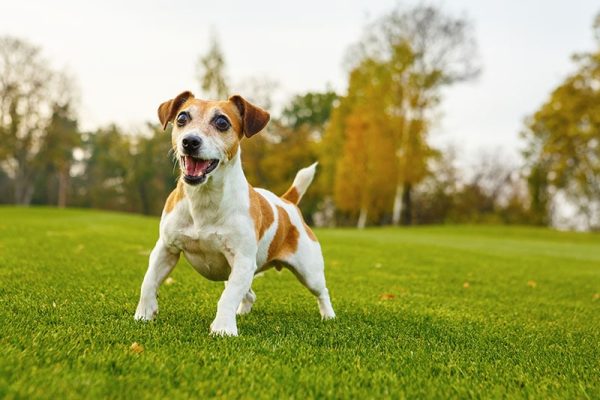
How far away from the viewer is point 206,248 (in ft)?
12.9

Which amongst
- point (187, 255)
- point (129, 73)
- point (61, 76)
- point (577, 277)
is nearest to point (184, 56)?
point (129, 73)

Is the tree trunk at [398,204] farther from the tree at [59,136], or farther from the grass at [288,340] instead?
the grass at [288,340]

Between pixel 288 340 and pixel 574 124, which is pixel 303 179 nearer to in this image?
pixel 288 340

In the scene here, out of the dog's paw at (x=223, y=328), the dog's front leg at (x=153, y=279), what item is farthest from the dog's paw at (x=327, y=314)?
the dog's front leg at (x=153, y=279)

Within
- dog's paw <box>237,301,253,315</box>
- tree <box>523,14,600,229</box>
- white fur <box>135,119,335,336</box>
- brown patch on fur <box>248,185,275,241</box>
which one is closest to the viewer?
white fur <box>135,119,335,336</box>

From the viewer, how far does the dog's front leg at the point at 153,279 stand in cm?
397

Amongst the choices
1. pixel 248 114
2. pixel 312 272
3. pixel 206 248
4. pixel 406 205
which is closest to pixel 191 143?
pixel 248 114

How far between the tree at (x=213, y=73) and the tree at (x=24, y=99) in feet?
36.7

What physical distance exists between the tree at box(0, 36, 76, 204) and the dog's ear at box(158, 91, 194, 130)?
41.2m

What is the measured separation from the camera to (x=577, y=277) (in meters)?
10.0

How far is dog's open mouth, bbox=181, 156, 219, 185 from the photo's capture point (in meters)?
3.64

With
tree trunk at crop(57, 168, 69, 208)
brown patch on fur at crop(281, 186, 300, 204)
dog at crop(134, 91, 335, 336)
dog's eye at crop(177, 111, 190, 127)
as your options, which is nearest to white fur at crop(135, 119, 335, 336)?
dog at crop(134, 91, 335, 336)

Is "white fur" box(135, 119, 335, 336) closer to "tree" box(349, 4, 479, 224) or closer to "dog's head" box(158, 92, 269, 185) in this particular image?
"dog's head" box(158, 92, 269, 185)

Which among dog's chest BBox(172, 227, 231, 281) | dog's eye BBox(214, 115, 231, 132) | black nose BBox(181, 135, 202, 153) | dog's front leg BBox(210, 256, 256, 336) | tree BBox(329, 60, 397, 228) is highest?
tree BBox(329, 60, 397, 228)
